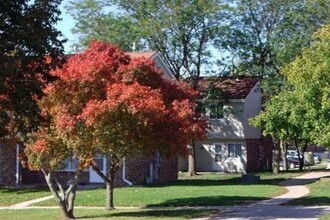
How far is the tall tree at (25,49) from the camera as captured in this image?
13031 mm

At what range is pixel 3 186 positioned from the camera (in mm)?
32125

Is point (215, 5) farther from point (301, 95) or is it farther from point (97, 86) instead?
point (97, 86)

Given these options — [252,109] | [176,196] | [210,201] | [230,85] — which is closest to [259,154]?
[252,109]

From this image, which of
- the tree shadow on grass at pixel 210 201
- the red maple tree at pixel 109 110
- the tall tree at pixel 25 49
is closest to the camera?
the tall tree at pixel 25 49

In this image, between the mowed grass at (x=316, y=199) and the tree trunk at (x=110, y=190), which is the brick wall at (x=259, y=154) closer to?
the mowed grass at (x=316, y=199)

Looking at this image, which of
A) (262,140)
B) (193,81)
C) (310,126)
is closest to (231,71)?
(193,81)

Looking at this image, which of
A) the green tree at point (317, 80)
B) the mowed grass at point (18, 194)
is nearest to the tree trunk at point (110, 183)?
the mowed grass at point (18, 194)

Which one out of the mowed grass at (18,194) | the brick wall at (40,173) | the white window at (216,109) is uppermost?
the white window at (216,109)

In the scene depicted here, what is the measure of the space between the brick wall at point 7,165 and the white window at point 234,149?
72.1 ft

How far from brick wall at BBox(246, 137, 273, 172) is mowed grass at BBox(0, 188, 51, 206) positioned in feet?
76.2

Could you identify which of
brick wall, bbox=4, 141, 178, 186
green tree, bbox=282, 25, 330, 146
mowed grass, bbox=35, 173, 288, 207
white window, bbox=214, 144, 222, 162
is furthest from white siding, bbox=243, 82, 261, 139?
green tree, bbox=282, 25, 330, 146

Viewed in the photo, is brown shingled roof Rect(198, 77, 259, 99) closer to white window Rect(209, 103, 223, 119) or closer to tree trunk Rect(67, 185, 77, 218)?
white window Rect(209, 103, 223, 119)

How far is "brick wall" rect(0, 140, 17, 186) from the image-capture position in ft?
105

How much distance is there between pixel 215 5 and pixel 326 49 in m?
16.3
